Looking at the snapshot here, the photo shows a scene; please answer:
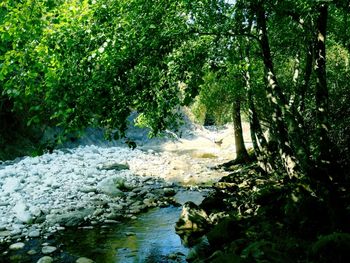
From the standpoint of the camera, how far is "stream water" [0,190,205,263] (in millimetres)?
9438

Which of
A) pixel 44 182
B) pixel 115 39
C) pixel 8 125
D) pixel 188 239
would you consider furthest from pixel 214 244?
pixel 8 125

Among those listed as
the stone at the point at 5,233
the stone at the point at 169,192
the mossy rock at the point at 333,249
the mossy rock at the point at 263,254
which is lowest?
the stone at the point at 169,192

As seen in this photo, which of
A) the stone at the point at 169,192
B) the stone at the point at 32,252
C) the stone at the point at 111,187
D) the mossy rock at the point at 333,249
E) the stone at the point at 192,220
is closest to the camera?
the mossy rock at the point at 333,249

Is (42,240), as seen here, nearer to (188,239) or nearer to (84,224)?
(84,224)

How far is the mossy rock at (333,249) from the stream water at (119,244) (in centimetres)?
366

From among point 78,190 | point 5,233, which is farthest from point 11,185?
point 5,233

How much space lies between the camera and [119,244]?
1053 cm

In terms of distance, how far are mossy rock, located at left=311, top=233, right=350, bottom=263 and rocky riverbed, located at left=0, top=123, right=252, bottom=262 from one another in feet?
22.0

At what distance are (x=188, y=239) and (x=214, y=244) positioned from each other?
1.59 m

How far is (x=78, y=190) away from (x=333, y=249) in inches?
495

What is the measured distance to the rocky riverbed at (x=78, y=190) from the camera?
39.4ft

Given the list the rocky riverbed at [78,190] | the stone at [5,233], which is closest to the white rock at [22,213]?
the rocky riverbed at [78,190]

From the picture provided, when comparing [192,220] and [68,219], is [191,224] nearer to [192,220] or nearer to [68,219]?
[192,220]

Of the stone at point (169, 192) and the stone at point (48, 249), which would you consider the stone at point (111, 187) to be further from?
the stone at point (48, 249)
